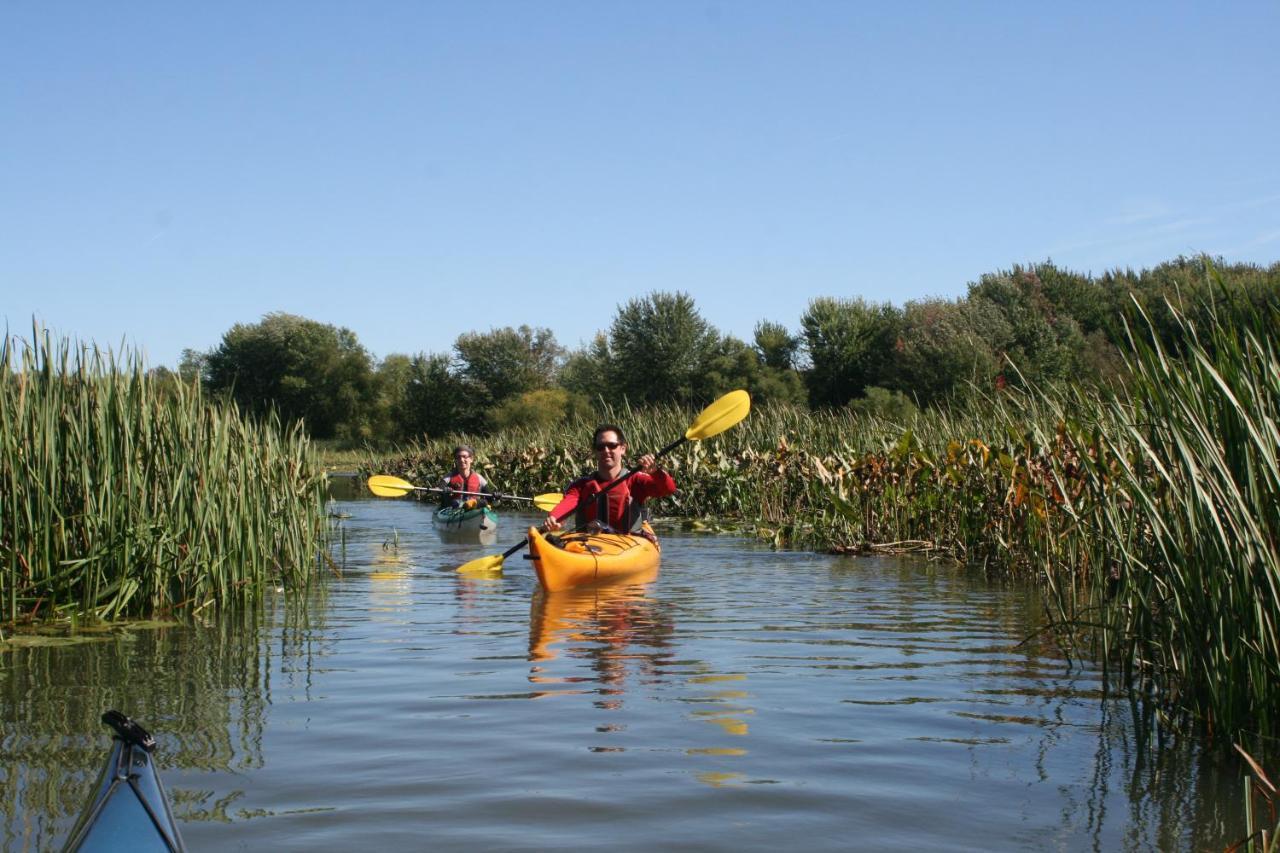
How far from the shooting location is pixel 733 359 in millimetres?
47469

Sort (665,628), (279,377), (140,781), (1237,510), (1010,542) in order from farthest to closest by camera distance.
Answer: (279,377) → (1010,542) → (665,628) → (1237,510) → (140,781)

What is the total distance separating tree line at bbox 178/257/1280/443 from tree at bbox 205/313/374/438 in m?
0.11

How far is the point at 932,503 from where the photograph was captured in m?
11.8

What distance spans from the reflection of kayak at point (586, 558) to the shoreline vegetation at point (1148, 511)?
3.06 metres

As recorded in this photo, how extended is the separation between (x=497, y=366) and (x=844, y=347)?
20.6 metres

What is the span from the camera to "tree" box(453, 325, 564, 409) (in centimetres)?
5953

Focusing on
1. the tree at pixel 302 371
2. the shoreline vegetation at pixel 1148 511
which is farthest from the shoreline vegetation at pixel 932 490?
the tree at pixel 302 371

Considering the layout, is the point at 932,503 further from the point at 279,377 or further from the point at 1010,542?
the point at 279,377

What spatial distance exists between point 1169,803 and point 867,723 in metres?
1.35

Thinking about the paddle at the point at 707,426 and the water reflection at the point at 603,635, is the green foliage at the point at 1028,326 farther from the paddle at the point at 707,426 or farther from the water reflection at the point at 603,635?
the water reflection at the point at 603,635

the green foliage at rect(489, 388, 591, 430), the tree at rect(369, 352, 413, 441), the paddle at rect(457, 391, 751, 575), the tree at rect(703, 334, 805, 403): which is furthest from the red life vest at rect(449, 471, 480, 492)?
the tree at rect(369, 352, 413, 441)

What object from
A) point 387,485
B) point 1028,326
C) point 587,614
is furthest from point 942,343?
point 587,614

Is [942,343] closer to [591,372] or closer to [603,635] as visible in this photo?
[591,372]

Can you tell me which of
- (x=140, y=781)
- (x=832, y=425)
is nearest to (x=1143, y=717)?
(x=140, y=781)
